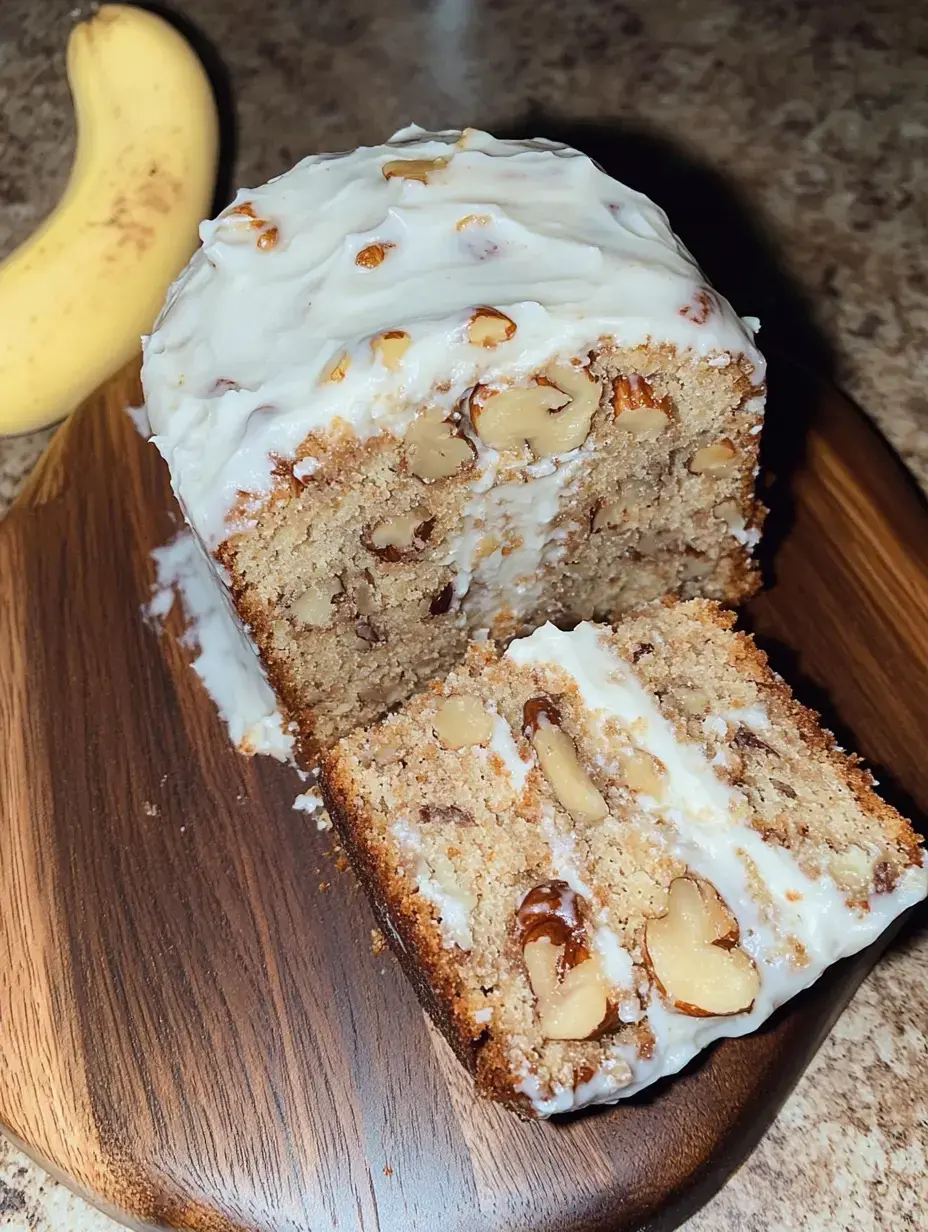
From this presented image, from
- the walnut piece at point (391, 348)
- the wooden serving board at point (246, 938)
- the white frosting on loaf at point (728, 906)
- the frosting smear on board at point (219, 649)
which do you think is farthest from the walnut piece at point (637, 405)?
the frosting smear on board at point (219, 649)

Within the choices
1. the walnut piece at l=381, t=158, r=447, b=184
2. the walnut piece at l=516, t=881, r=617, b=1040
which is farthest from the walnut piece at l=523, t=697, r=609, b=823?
the walnut piece at l=381, t=158, r=447, b=184

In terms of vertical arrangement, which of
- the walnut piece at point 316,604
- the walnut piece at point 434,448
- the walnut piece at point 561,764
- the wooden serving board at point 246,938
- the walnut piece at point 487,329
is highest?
the walnut piece at point 487,329

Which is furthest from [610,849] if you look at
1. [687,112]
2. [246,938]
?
[687,112]

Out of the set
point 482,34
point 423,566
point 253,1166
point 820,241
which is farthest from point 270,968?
point 482,34

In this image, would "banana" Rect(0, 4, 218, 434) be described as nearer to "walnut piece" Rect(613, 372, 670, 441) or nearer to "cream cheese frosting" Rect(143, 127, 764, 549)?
"cream cheese frosting" Rect(143, 127, 764, 549)

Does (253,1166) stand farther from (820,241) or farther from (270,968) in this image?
(820,241)

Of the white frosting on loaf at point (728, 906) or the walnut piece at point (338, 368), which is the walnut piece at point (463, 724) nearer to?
the white frosting on loaf at point (728, 906)
